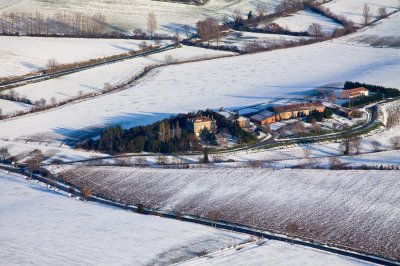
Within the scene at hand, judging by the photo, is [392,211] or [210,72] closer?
[392,211]

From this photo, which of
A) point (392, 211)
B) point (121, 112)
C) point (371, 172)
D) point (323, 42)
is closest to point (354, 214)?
point (392, 211)

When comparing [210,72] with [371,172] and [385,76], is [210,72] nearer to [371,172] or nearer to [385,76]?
[385,76]

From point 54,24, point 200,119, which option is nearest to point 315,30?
point 54,24

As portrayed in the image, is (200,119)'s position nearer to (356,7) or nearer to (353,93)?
(353,93)

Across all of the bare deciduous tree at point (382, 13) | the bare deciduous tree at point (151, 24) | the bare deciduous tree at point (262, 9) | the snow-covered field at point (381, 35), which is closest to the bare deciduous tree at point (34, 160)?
the bare deciduous tree at point (151, 24)

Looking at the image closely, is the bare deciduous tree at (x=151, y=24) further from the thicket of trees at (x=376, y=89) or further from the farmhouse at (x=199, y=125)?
the farmhouse at (x=199, y=125)
